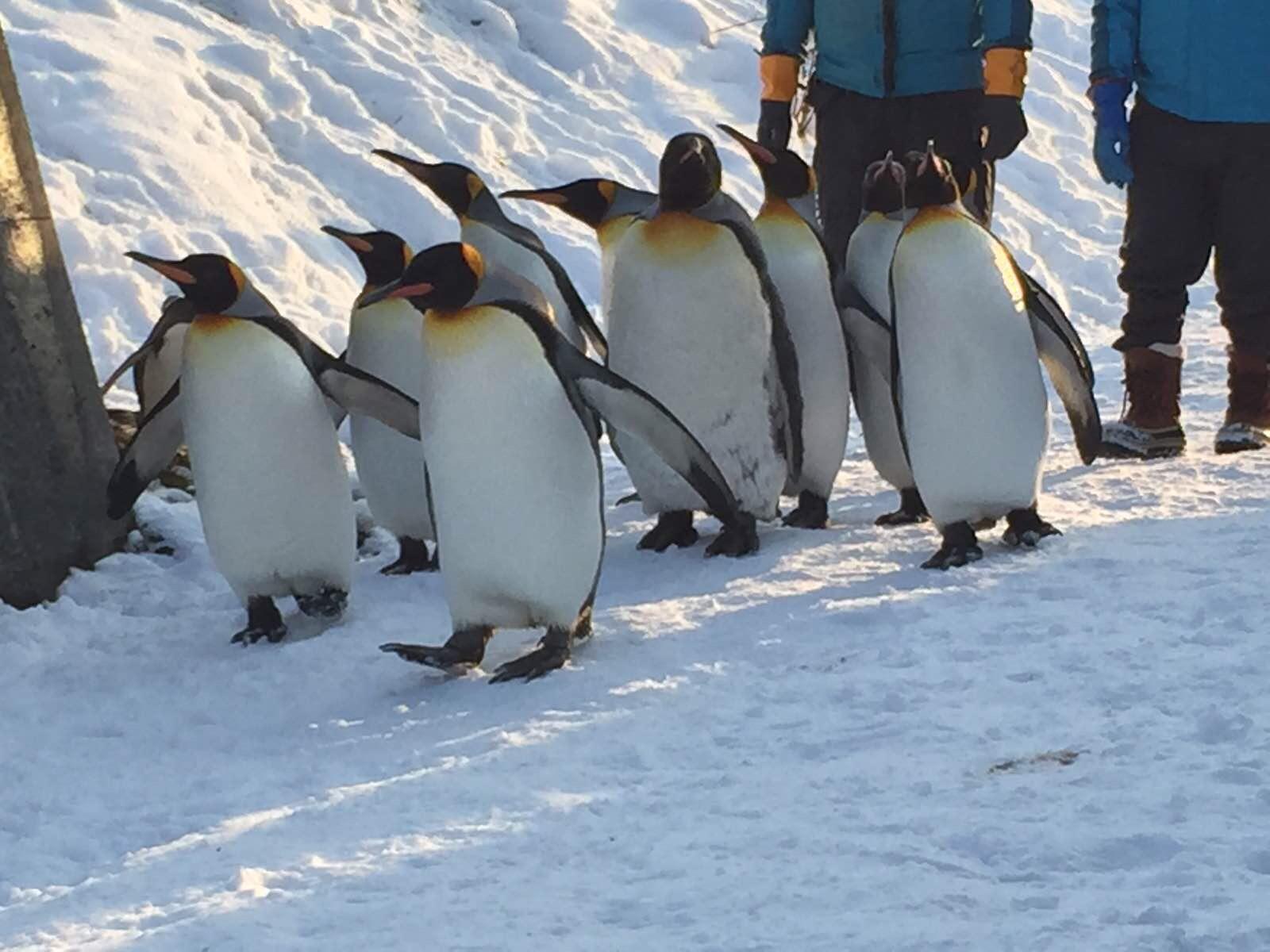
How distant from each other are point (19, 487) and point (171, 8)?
20.6 ft

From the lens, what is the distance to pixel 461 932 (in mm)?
2016

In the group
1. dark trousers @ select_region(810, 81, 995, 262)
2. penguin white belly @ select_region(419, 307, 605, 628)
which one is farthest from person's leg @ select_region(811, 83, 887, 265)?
penguin white belly @ select_region(419, 307, 605, 628)

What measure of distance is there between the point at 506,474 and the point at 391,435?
110 centimetres

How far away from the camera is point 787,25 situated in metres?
5.56

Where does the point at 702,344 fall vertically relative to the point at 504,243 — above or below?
below

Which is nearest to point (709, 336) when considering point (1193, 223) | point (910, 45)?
point (910, 45)

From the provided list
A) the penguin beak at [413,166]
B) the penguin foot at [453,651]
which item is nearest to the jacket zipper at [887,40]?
the penguin beak at [413,166]

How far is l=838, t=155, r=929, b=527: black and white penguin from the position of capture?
449 cm

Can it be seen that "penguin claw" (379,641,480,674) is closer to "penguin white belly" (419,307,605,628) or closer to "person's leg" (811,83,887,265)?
"penguin white belly" (419,307,605,628)

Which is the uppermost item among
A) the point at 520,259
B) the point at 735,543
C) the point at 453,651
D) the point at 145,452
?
the point at 520,259

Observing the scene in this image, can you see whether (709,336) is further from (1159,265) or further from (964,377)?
(1159,265)

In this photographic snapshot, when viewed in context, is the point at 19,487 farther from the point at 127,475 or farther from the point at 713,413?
the point at 713,413

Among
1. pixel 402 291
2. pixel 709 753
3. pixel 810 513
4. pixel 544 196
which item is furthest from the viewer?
pixel 544 196

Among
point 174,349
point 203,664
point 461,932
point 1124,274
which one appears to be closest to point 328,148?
point 174,349
